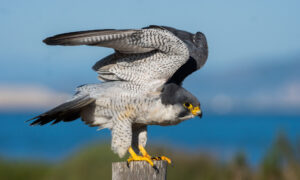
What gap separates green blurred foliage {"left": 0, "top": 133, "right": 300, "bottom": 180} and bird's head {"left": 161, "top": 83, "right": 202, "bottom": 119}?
2.98 metres

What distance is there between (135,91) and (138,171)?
57.2 inches

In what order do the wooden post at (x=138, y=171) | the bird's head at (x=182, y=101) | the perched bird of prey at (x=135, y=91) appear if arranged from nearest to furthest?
the wooden post at (x=138, y=171)
the perched bird of prey at (x=135, y=91)
the bird's head at (x=182, y=101)

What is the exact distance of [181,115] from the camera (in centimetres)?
597

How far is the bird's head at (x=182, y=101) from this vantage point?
19.5 ft

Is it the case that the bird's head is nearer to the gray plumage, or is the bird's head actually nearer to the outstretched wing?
the gray plumage

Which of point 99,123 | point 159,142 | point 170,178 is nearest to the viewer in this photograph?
point 99,123

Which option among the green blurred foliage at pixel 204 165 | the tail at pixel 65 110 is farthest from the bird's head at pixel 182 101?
the green blurred foliage at pixel 204 165

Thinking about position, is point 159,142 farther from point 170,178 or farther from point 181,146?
point 170,178

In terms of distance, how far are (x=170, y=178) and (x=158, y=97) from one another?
3042 mm

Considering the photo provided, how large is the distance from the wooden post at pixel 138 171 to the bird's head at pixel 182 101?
121 cm

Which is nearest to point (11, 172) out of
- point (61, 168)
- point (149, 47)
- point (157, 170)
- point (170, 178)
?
point (61, 168)

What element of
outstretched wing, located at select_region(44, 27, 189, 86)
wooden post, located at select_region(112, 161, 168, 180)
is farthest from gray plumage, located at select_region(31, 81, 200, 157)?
wooden post, located at select_region(112, 161, 168, 180)

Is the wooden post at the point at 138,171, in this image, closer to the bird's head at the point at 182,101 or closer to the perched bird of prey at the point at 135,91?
the perched bird of prey at the point at 135,91

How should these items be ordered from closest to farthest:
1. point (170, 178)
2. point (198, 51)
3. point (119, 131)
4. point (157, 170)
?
1. point (157, 170)
2. point (119, 131)
3. point (198, 51)
4. point (170, 178)
